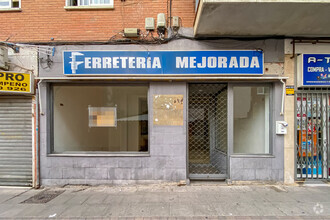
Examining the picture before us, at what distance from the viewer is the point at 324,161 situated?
4797 mm

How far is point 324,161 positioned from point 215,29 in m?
4.75

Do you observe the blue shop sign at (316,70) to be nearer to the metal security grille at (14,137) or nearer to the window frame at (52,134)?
the window frame at (52,134)

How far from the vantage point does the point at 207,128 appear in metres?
5.17

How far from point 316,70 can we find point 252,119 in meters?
2.07

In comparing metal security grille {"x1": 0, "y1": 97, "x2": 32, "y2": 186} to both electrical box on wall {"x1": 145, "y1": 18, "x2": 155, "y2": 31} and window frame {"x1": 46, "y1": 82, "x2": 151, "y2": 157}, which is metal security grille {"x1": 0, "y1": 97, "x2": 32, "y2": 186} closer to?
window frame {"x1": 46, "y1": 82, "x2": 151, "y2": 157}

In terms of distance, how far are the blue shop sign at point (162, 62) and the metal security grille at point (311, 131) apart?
1658mm

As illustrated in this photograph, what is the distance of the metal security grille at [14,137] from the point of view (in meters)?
4.80

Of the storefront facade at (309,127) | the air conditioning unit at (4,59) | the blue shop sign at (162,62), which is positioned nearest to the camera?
the air conditioning unit at (4,59)

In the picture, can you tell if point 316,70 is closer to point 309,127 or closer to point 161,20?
point 309,127

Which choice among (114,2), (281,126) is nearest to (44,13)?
(114,2)

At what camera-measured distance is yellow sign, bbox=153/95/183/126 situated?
15.5 feet

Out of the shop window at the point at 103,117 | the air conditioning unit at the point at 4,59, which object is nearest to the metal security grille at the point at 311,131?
the shop window at the point at 103,117

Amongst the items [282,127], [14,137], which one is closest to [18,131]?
[14,137]

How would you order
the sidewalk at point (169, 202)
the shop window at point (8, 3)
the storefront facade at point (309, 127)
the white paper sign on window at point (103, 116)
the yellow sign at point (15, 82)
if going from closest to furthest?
the sidewalk at point (169, 202)
the yellow sign at point (15, 82)
the storefront facade at point (309, 127)
the shop window at point (8, 3)
the white paper sign on window at point (103, 116)
